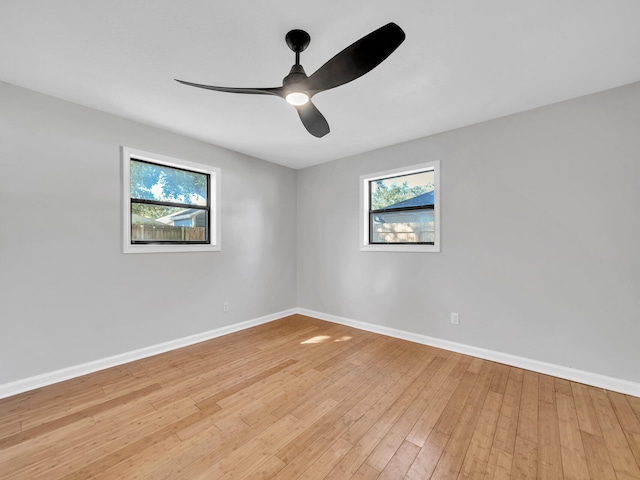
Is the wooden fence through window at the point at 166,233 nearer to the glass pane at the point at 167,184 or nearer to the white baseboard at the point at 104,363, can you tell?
the glass pane at the point at 167,184

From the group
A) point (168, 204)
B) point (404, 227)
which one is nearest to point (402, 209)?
point (404, 227)

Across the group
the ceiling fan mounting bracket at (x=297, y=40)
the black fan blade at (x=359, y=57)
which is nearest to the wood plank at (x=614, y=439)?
the black fan blade at (x=359, y=57)

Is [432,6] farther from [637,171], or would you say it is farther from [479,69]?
[637,171]

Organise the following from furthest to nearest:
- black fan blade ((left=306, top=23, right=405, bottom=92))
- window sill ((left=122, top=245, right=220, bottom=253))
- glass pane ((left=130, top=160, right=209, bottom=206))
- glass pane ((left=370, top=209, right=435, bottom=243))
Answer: glass pane ((left=370, top=209, right=435, bottom=243)) → glass pane ((left=130, top=160, right=209, bottom=206)) → window sill ((left=122, top=245, right=220, bottom=253)) → black fan blade ((left=306, top=23, right=405, bottom=92))

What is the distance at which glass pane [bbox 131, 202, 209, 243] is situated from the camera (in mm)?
2990

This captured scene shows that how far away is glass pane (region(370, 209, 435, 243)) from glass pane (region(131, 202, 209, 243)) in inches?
93.4

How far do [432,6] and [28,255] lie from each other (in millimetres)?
3499

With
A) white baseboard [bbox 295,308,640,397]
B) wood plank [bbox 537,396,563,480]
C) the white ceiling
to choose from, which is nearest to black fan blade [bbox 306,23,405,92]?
the white ceiling

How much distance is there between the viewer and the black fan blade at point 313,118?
1.86 metres

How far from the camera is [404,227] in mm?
3609

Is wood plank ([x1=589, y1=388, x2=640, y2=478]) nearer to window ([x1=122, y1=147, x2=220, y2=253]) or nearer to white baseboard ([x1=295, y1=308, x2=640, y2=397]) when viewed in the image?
white baseboard ([x1=295, y1=308, x2=640, y2=397])

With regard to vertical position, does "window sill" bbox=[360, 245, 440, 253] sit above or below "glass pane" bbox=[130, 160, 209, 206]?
below

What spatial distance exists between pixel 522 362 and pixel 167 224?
13.6 ft

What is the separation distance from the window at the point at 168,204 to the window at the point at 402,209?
83.8 inches
